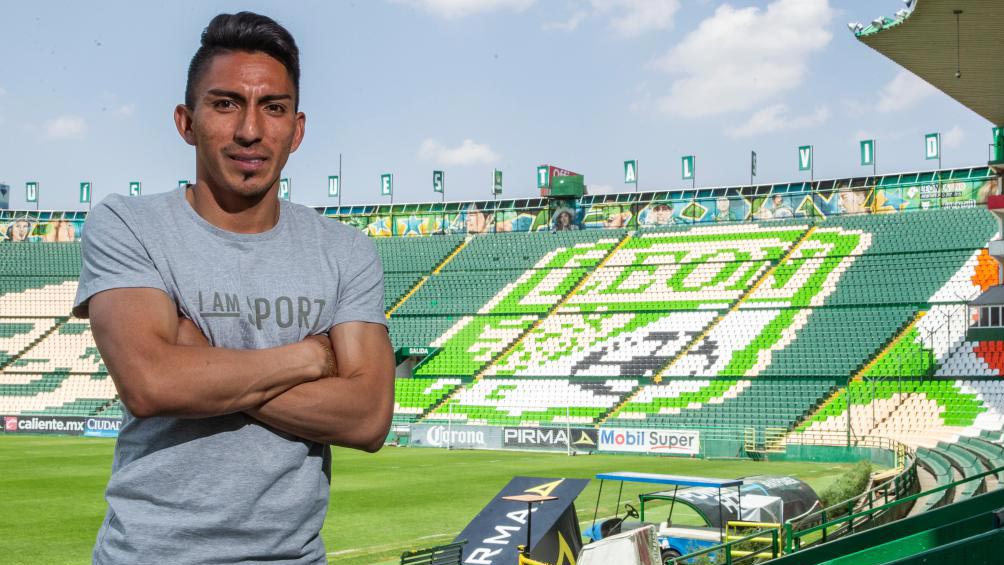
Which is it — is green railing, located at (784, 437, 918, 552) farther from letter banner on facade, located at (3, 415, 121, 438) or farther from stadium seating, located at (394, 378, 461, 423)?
letter banner on facade, located at (3, 415, 121, 438)

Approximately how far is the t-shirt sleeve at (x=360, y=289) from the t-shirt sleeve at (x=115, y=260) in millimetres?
499

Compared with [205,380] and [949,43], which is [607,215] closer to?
[949,43]

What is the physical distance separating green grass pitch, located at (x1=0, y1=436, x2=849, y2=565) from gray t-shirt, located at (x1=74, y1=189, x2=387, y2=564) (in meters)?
15.9

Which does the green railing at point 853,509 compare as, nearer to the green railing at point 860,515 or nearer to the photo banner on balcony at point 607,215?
the green railing at point 860,515

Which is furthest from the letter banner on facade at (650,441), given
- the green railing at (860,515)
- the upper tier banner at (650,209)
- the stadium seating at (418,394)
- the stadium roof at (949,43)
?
the upper tier banner at (650,209)

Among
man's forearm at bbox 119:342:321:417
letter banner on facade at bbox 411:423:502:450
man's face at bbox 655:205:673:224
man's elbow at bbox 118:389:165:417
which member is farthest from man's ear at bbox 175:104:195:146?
man's face at bbox 655:205:673:224

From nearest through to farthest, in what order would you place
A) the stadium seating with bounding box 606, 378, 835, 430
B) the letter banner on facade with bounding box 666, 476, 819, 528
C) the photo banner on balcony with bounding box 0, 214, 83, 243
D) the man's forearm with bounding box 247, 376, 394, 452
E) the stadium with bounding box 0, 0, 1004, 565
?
1. the man's forearm with bounding box 247, 376, 394, 452
2. the letter banner on facade with bounding box 666, 476, 819, 528
3. the stadium with bounding box 0, 0, 1004, 565
4. the stadium seating with bounding box 606, 378, 835, 430
5. the photo banner on balcony with bounding box 0, 214, 83, 243

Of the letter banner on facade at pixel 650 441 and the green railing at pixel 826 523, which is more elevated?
the green railing at pixel 826 523

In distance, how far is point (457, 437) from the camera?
4409 cm

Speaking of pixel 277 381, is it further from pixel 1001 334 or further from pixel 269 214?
pixel 1001 334

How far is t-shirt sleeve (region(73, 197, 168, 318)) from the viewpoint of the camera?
258 cm

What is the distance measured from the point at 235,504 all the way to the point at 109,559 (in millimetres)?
345

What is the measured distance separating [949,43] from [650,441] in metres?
23.4

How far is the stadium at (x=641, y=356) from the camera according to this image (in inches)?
797
